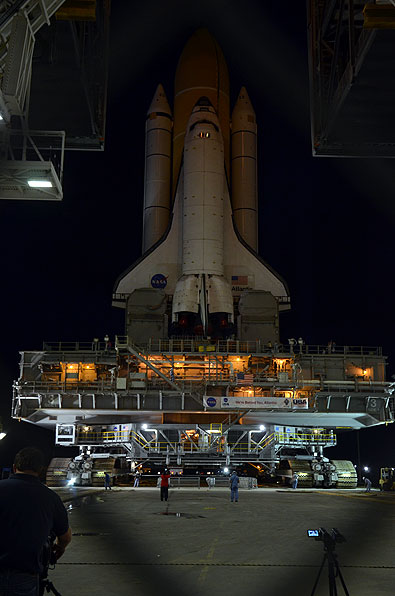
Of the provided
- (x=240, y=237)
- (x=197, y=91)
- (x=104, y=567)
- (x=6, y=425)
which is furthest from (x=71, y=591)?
(x=6, y=425)

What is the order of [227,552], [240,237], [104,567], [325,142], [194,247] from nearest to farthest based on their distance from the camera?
[104,567] < [227,552] < [325,142] < [194,247] < [240,237]

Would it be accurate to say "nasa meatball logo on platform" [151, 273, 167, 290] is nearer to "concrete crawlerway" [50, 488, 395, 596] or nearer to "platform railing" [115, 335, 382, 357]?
"platform railing" [115, 335, 382, 357]

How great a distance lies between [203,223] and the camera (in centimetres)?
3906

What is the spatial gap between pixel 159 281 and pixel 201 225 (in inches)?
223

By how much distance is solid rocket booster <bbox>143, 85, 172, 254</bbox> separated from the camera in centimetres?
4631

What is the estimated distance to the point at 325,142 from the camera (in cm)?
2656

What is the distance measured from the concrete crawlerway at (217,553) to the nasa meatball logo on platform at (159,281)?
2643 cm

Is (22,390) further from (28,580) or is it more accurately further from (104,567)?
(28,580)

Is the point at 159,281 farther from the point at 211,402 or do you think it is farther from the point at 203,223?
the point at 211,402

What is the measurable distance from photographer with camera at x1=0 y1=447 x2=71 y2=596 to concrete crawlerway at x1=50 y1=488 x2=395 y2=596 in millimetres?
2919

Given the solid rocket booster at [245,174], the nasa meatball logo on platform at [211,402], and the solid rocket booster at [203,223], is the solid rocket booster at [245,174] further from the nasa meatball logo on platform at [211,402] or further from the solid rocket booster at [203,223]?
the nasa meatball logo on platform at [211,402]

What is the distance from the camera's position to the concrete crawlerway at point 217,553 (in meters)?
7.50

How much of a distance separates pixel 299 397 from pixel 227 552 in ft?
93.6

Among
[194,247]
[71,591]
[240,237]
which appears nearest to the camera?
[71,591]
